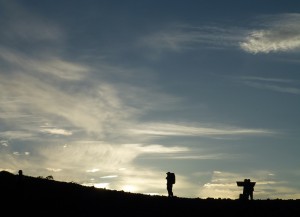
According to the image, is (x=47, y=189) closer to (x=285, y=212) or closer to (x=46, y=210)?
(x=46, y=210)

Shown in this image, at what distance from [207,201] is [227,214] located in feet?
12.3

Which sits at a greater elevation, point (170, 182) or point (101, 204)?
point (170, 182)

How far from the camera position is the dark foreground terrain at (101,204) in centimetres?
2961

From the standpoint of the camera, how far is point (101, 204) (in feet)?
104

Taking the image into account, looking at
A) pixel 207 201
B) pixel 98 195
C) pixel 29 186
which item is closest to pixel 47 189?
pixel 29 186

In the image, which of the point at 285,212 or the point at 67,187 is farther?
the point at 67,187

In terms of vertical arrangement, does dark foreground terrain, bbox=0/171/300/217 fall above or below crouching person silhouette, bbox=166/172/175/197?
below

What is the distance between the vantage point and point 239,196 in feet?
120

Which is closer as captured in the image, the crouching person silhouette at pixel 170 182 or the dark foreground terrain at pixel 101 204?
the dark foreground terrain at pixel 101 204

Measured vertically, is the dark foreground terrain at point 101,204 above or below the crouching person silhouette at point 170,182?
below

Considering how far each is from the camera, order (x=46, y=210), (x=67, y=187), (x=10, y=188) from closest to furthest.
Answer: (x=46, y=210) < (x=10, y=188) < (x=67, y=187)

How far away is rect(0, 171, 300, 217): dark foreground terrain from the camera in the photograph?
2961 centimetres

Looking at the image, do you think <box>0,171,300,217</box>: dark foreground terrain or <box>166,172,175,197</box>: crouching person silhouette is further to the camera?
<box>166,172,175,197</box>: crouching person silhouette

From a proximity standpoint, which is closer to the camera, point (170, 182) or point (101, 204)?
point (101, 204)
